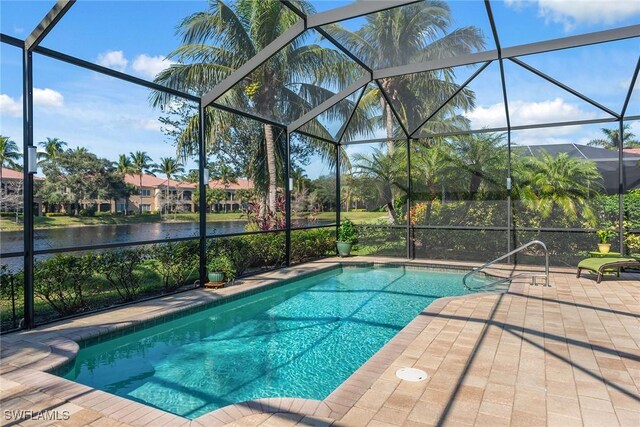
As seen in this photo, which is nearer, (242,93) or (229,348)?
(229,348)

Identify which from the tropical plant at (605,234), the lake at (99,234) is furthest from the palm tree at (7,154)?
the tropical plant at (605,234)

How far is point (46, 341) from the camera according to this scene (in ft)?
13.9

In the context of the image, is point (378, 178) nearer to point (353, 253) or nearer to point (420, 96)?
point (353, 253)

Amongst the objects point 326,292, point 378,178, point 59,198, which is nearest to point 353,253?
point 378,178

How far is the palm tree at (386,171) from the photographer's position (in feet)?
40.1

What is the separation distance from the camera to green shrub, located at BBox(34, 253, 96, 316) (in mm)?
5133

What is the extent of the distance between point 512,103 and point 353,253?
585cm

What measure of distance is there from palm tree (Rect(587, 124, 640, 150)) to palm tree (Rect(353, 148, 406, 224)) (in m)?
4.96

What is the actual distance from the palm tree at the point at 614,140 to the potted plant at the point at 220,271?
29.3 feet

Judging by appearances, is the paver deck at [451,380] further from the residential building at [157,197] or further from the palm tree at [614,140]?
the palm tree at [614,140]

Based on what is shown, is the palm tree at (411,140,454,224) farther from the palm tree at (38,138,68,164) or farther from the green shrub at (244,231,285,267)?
the palm tree at (38,138,68,164)

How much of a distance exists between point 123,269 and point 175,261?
918 mm

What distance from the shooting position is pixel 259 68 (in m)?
12.2

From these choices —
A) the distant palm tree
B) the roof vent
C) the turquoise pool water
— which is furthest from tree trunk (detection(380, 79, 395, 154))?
the roof vent
